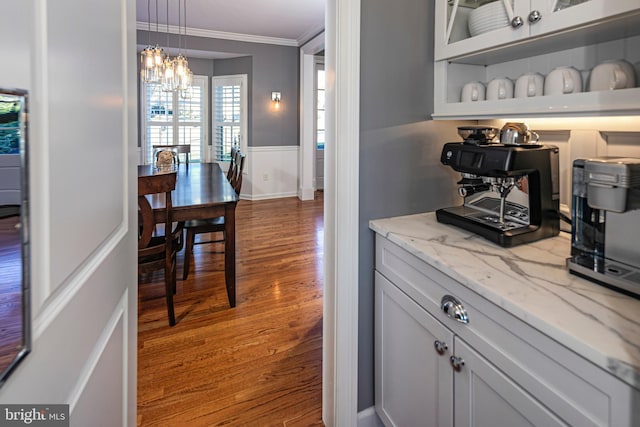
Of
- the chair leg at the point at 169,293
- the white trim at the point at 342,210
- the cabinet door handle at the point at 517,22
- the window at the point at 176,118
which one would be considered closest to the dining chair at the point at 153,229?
the chair leg at the point at 169,293

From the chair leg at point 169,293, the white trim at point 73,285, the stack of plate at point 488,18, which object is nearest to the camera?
the white trim at point 73,285

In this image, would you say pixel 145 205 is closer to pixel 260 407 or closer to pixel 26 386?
pixel 260 407

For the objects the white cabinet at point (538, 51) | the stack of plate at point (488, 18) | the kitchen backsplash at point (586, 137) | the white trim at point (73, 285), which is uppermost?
the stack of plate at point (488, 18)

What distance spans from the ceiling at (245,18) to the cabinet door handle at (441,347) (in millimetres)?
4625

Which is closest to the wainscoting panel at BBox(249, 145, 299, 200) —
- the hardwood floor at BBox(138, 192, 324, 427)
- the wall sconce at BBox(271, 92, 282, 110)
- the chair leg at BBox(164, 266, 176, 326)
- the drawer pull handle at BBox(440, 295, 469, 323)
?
the wall sconce at BBox(271, 92, 282, 110)

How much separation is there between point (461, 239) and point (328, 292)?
0.60m

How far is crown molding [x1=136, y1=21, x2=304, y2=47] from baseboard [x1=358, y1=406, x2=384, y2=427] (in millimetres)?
5935

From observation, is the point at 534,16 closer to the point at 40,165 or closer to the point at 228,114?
the point at 40,165

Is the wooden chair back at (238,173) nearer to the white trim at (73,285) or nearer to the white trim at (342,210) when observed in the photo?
the white trim at (342,210)

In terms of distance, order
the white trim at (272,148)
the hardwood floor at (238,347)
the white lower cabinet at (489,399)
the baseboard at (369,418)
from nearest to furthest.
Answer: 1. the white lower cabinet at (489,399)
2. the baseboard at (369,418)
3. the hardwood floor at (238,347)
4. the white trim at (272,148)

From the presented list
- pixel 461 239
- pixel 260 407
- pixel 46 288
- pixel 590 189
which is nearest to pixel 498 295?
pixel 590 189

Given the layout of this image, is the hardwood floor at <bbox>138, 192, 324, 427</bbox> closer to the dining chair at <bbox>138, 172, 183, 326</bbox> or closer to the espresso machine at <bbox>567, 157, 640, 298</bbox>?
the dining chair at <bbox>138, 172, 183, 326</bbox>

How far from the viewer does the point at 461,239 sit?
140 cm

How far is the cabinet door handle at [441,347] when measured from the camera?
47.0 inches
